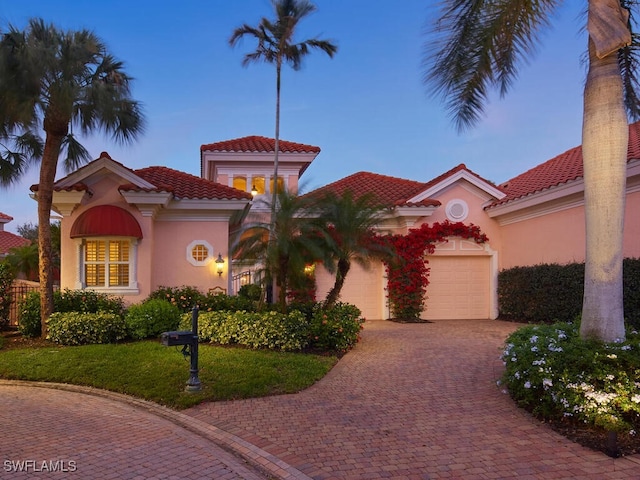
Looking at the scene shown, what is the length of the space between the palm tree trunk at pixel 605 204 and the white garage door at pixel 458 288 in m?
10.5

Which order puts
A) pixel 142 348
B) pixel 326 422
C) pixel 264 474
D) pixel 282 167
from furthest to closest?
pixel 282 167
pixel 142 348
pixel 326 422
pixel 264 474

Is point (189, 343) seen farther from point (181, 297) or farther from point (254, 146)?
point (254, 146)

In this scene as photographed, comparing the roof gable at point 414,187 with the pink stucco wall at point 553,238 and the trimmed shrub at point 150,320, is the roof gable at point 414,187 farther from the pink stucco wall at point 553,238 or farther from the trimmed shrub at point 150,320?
the trimmed shrub at point 150,320

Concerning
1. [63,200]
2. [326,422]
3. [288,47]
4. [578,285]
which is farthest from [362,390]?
[288,47]

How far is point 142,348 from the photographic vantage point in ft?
33.8

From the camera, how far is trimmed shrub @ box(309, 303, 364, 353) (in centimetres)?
1022

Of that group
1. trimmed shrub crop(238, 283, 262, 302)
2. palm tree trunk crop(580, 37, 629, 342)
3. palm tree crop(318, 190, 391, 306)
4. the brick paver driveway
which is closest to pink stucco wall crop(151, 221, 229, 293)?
trimmed shrub crop(238, 283, 262, 302)

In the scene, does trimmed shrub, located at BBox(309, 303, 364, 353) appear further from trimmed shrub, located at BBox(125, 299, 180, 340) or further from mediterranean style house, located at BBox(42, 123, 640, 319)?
trimmed shrub, located at BBox(125, 299, 180, 340)

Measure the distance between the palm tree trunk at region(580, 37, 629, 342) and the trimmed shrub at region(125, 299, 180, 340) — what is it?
370 inches

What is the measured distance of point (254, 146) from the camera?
20875 millimetres

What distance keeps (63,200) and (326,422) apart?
1076 cm

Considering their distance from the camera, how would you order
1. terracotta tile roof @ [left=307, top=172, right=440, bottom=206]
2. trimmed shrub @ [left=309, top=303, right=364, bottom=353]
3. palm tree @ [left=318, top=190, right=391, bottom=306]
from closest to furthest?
1. trimmed shrub @ [left=309, top=303, right=364, bottom=353]
2. palm tree @ [left=318, top=190, right=391, bottom=306]
3. terracotta tile roof @ [left=307, top=172, right=440, bottom=206]

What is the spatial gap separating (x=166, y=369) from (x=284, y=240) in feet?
11.6

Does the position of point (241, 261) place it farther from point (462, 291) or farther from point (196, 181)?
point (462, 291)
